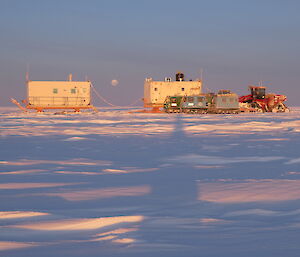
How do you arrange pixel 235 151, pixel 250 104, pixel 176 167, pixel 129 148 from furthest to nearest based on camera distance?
1. pixel 250 104
2. pixel 129 148
3. pixel 235 151
4. pixel 176 167

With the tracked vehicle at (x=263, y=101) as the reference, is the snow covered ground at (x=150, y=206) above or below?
below

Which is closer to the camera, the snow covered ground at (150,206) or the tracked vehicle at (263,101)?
the snow covered ground at (150,206)

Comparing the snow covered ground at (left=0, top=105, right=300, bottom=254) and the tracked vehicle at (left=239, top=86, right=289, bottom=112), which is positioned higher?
the tracked vehicle at (left=239, top=86, right=289, bottom=112)

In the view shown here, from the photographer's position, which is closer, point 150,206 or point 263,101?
point 150,206

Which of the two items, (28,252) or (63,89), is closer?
(28,252)

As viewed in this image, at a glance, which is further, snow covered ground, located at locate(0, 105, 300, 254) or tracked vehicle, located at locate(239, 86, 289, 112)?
tracked vehicle, located at locate(239, 86, 289, 112)

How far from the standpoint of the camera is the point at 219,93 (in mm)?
37656

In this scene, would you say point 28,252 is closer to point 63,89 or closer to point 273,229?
point 273,229

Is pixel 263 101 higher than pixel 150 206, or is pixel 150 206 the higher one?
pixel 263 101

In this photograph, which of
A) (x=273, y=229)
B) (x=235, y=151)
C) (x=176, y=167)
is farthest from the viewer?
(x=235, y=151)

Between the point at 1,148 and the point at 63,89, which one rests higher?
the point at 63,89

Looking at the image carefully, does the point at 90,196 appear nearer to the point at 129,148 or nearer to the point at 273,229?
the point at 273,229

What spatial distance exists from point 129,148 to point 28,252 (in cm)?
775

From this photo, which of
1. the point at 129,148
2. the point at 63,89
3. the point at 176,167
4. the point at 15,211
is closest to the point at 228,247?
the point at 15,211
